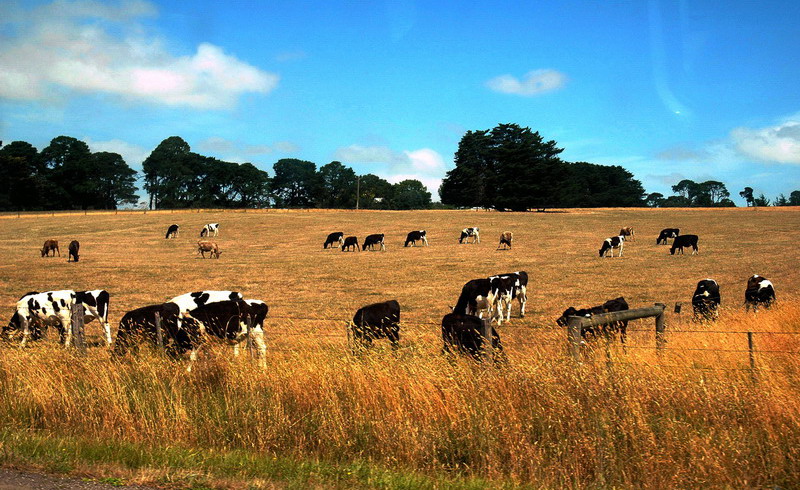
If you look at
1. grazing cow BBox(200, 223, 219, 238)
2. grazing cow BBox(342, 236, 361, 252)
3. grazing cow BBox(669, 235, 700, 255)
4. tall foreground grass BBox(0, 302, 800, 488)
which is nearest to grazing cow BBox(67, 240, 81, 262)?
grazing cow BBox(342, 236, 361, 252)

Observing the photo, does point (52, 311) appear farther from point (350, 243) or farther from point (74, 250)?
point (350, 243)

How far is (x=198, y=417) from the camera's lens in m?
6.86

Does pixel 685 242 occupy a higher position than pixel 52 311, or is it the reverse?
pixel 685 242

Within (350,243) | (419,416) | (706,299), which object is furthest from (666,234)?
→ (419,416)

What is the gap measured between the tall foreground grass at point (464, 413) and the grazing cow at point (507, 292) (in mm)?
9889

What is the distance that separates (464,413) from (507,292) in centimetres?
1236

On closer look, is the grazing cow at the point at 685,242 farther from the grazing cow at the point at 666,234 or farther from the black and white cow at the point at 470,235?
the black and white cow at the point at 470,235

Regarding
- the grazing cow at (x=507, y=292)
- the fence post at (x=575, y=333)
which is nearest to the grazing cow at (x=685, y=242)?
the grazing cow at (x=507, y=292)

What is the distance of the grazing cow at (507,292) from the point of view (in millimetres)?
17906

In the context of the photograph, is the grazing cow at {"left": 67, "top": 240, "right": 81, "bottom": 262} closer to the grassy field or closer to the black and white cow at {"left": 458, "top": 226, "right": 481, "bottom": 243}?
the black and white cow at {"left": 458, "top": 226, "right": 481, "bottom": 243}

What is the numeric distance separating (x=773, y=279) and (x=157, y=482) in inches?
1010

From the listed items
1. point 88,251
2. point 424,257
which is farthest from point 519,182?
point 88,251

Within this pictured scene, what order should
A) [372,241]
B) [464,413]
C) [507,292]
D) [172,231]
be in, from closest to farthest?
[464,413]
[507,292]
[372,241]
[172,231]

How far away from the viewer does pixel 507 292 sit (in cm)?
1852
